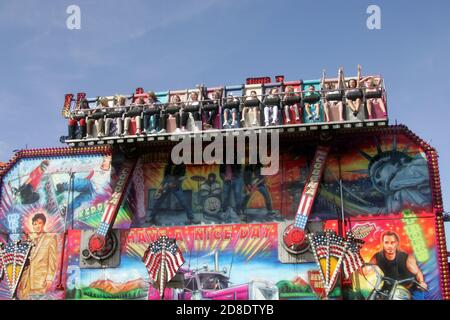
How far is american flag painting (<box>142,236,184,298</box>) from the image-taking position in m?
24.8

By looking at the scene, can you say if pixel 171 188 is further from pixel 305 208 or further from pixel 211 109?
pixel 305 208

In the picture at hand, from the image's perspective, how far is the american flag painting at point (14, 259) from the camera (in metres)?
26.9

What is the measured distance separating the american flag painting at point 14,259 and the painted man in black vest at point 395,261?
14.6 metres

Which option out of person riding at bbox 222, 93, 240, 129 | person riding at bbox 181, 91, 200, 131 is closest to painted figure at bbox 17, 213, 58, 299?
person riding at bbox 181, 91, 200, 131

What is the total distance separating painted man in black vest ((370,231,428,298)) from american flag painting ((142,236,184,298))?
25.0 ft

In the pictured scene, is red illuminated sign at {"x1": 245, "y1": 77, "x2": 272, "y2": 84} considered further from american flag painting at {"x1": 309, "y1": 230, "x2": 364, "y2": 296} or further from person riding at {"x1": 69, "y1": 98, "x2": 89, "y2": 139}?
american flag painting at {"x1": 309, "y1": 230, "x2": 364, "y2": 296}

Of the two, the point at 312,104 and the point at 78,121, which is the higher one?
the point at 312,104

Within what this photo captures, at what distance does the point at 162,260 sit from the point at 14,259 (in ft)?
23.0

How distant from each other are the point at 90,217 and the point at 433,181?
1435 cm

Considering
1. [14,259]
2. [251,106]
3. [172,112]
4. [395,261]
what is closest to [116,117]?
[172,112]

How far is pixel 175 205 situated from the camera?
87.0ft

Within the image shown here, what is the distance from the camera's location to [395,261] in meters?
23.7

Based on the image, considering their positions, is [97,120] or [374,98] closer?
[374,98]
